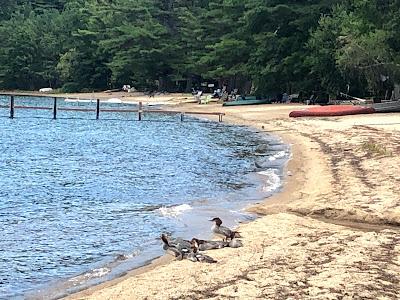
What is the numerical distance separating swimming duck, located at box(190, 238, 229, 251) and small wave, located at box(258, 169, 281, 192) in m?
6.20

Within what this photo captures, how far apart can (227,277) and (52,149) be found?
67.8ft

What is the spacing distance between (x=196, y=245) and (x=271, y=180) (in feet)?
27.2

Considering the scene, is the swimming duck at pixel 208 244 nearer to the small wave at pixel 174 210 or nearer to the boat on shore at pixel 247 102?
the small wave at pixel 174 210

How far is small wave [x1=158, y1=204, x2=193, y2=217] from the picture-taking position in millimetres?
13883

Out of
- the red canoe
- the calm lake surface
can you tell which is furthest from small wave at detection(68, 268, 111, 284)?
the red canoe

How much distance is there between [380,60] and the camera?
37031 mm

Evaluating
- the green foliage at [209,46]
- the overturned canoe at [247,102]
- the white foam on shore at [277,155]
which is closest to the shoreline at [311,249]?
the white foam on shore at [277,155]

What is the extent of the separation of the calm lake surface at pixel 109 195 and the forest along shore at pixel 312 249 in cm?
88

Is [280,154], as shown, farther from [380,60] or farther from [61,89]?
[61,89]

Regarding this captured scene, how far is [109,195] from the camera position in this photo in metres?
16.4

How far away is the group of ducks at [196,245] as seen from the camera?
9.70 metres

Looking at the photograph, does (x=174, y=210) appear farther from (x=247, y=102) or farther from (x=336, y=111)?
(x=247, y=102)

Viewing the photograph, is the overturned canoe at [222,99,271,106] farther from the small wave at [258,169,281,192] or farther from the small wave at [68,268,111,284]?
the small wave at [68,268,111,284]

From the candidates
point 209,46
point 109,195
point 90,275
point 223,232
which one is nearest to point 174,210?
point 109,195
